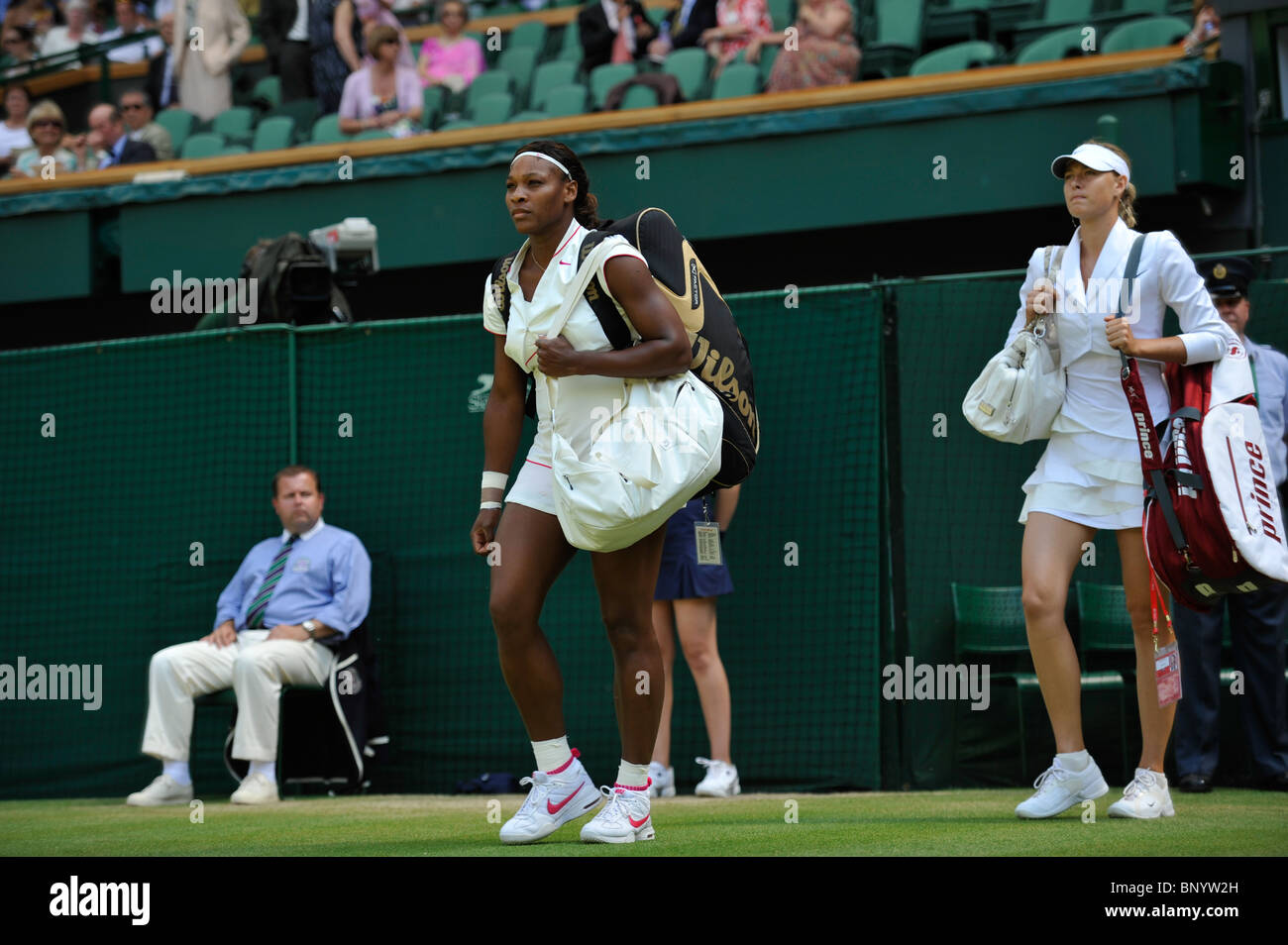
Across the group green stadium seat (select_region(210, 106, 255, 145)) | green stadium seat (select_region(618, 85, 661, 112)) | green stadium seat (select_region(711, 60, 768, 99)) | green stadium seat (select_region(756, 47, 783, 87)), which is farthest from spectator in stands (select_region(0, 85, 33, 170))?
green stadium seat (select_region(756, 47, 783, 87))

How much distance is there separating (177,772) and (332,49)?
7676 mm

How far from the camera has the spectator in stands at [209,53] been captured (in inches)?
588

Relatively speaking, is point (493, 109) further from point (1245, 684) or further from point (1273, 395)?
point (1245, 684)

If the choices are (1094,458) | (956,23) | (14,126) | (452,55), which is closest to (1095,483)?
(1094,458)

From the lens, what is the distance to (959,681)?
25.8 feet

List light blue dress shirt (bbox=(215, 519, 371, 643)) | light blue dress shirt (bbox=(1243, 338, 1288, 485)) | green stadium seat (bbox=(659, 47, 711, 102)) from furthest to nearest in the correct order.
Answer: green stadium seat (bbox=(659, 47, 711, 102)) → light blue dress shirt (bbox=(215, 519, 371, 643)) → light blue dress shirt (bbox=(1243, 338, 1288, 485))

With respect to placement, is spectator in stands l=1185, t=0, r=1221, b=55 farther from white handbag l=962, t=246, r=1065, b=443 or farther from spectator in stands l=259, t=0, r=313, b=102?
spectator in stands l=259, t=0, r=313, b=102

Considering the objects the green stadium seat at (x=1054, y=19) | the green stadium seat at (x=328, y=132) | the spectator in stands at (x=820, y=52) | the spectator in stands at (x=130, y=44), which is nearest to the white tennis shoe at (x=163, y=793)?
the spectator in stands at (x=820, y=52)

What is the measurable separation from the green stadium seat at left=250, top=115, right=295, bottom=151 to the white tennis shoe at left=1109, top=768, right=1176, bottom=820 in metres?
9.52

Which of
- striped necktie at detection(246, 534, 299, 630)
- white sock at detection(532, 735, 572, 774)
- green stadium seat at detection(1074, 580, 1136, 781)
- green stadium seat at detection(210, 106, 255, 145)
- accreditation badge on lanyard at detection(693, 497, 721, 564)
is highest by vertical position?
green stadium seat at detection(210, 106, 255, 145)

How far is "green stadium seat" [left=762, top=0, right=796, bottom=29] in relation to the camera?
1262 centimetres

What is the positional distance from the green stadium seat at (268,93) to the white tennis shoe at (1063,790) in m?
11.2
